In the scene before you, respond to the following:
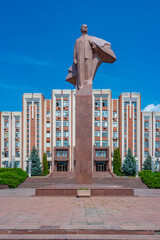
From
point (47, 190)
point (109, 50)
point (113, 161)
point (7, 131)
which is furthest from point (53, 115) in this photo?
point (47, 190)

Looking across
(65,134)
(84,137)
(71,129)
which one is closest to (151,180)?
(84,137)

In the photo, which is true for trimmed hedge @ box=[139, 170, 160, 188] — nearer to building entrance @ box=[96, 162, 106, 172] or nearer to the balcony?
building entrance @ box=[96, 162, 106, 172]

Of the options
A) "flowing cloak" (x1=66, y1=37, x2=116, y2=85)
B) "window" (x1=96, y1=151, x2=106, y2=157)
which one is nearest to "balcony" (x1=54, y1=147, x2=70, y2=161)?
"window" (x1=96, y1=151, x2=106, y2=157)

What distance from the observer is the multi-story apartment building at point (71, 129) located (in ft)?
107

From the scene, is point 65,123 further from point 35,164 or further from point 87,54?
point 87,54

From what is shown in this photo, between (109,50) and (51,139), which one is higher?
(109,50)

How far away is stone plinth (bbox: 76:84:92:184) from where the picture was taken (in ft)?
37.0

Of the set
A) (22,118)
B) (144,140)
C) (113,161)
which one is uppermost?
(22,118)

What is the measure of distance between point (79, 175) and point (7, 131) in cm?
2467

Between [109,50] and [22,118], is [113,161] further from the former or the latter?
[109,50]

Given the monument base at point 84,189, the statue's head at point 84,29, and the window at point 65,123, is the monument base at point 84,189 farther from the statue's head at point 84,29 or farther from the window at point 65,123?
the window at point 65,123

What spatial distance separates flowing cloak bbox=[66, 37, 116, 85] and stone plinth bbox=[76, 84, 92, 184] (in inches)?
40.9

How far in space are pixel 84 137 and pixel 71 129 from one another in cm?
2162

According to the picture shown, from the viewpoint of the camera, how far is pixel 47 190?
973cm
